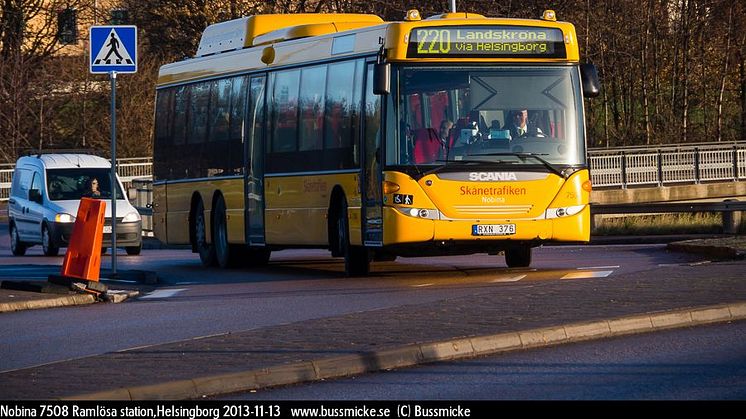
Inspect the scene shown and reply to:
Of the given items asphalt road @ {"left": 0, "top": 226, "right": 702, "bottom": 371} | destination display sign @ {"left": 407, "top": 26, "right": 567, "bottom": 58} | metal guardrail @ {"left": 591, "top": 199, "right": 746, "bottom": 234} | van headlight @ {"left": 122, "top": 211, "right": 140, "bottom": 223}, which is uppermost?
destination display sign @ {"left": 407, "top": 26, "right": 567, "bottom": 58}

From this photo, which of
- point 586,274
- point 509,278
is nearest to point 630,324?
point 509,278

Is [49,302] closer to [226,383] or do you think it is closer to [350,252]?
[350,252]

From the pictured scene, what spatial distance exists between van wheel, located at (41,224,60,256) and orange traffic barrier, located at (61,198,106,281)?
988cm

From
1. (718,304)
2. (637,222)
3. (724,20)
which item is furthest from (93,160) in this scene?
(724,20)

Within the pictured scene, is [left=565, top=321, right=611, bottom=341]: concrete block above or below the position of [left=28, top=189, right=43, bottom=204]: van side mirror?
below

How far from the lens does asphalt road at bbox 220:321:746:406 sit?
31.7ft

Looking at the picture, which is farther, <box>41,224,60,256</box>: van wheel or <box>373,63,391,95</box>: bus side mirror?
<box>41,224,60,256</box>: van wheel

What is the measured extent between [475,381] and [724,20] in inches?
1839

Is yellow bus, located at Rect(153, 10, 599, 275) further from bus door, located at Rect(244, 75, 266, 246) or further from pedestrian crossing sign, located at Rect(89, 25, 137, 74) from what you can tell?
pedestrian crossing sign, located at Rect(89, 25, 137, 74)

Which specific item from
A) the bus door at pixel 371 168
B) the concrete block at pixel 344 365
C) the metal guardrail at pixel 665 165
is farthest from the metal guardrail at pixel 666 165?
the concrete block at pixel 344 365

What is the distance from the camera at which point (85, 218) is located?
19.0 m

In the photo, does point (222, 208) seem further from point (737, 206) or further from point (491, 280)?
point (737, 206)

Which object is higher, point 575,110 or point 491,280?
point 575,110
